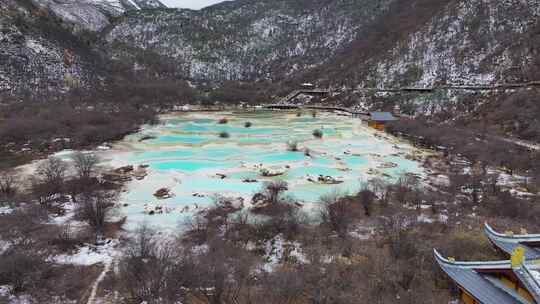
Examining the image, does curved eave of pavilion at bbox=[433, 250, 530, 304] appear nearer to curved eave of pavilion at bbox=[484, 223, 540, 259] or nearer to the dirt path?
curved eave of pavilion at bbox=[484, 223, 540, 259]

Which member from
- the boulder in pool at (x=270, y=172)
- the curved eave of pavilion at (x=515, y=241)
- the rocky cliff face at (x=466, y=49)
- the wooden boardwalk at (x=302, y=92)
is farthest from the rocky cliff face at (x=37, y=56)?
the curved eave of pavilion at (x=515, y=241)

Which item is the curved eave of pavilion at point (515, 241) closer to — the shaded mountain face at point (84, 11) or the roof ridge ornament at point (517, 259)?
the roof ridge ornament at point (517, 259)

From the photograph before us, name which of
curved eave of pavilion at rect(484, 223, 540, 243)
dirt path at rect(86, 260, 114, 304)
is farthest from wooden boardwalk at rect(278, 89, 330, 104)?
curved eave of pavilion at rect(484, 223, 540, 243)

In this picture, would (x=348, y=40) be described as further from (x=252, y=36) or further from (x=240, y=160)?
(x=240, y=160)

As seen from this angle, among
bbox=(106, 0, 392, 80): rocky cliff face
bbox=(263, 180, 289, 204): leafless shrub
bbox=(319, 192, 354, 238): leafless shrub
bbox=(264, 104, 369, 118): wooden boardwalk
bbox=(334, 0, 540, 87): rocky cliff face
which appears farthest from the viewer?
→ bbox=(106, 0, 392, 80): rocky cliff face

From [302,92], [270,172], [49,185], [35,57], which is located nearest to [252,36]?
[302,92]

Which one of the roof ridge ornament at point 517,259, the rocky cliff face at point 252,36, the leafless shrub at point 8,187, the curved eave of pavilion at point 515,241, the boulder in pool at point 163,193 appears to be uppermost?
the rocky cliff face at point 252,36

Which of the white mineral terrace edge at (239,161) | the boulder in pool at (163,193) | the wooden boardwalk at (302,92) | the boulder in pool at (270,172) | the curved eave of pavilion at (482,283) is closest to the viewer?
the curved eave of pavilion at (482,283)

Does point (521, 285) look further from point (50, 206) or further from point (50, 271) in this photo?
point (50, 206)
